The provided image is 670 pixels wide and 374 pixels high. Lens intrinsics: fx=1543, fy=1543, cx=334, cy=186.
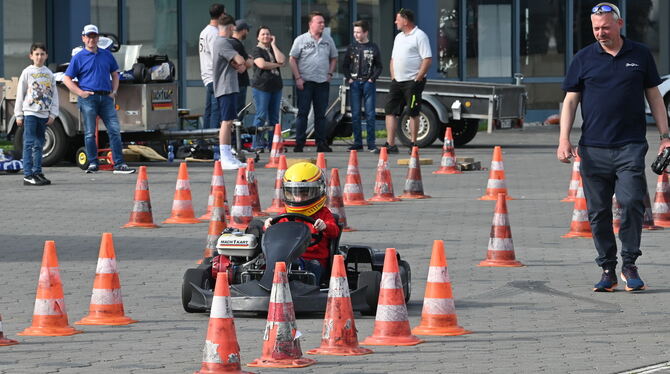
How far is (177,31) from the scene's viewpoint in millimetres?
30750

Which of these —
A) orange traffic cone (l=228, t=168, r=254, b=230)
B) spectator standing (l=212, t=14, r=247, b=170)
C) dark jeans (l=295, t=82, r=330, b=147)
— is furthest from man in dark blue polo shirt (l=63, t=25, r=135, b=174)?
orange traffic cone (l=228, t=168, r=254, b=230)

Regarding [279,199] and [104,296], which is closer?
[104,296]

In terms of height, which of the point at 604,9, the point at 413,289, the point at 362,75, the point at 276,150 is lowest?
the point at 413,289

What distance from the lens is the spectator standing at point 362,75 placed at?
2405 centimetres

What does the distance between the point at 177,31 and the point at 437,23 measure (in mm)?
6505

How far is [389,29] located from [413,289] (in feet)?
78.4

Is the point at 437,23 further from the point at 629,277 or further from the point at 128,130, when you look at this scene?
the point at 629,277

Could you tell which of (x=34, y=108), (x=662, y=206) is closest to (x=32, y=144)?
(x=34, y=108)

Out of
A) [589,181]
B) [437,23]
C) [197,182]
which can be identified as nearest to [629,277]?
[589,181]

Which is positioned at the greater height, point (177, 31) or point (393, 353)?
point (177, 31)

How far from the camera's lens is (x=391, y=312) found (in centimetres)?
797

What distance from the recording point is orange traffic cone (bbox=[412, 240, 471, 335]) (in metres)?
8.34

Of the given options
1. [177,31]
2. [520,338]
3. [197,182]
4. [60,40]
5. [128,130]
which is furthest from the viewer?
[177,31]

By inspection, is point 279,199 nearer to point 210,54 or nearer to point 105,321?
point 105,321
